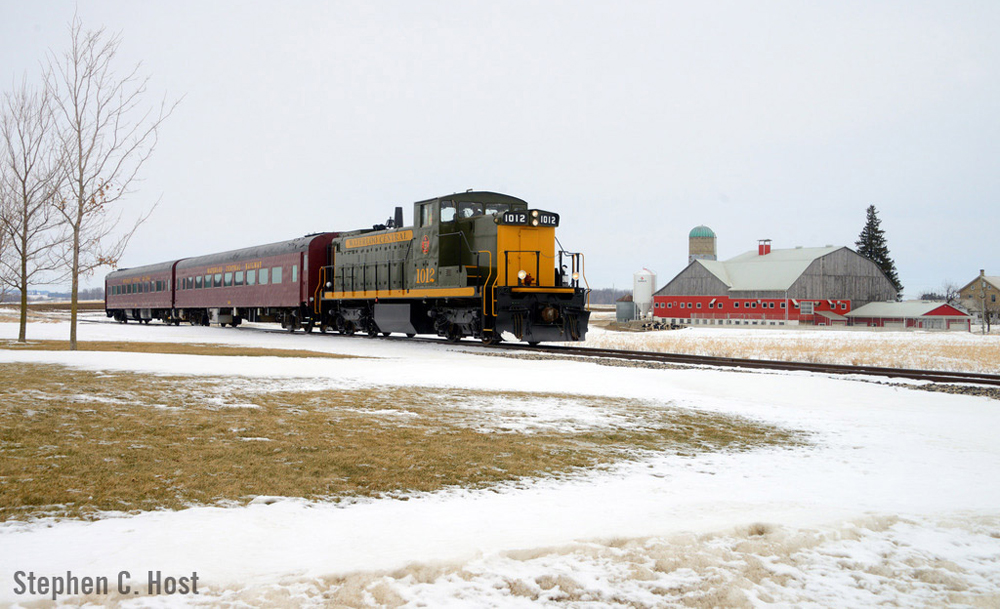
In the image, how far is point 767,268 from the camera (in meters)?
66.1

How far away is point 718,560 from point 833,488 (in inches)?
Answer: 90.6

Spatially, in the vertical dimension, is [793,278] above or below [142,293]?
above

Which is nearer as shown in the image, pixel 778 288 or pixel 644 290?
pixel 778 288

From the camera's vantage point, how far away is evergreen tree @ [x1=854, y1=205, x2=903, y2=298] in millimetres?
79812

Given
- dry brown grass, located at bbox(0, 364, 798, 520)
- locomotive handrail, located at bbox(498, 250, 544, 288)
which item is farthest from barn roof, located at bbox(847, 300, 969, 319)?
dry brown grass, located at bbox(0, 364, 798, 520)

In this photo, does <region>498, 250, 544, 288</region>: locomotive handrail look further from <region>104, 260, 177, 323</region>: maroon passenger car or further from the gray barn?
the gray barn

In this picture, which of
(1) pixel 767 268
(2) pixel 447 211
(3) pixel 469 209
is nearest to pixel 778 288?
(1) pixel 767 268

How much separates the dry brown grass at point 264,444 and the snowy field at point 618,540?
0.42m

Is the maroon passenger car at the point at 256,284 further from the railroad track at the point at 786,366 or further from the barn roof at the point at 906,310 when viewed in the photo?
the barn roof at the point at 906,310

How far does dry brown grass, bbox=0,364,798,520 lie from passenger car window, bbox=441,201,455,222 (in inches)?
473

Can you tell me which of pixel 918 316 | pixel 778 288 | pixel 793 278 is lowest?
pixel 918 316

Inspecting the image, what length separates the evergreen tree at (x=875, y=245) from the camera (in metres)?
79.8

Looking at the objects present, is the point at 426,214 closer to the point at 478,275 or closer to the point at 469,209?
the point at 469,209

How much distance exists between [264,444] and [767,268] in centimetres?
6453
